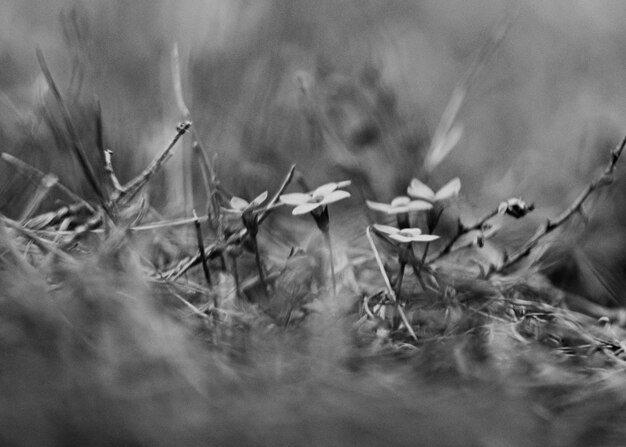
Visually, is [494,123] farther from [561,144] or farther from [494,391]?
[494,391]

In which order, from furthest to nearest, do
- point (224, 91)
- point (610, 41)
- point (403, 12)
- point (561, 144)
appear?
point (403, 12)
point (610, 41)
point (561, 144)
point (224, 91)

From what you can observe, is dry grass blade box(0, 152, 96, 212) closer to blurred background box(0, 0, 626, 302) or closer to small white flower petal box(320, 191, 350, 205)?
blurred background box(0, 0, 626, 302)

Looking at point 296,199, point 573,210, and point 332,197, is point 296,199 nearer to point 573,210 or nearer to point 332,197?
point 332,197

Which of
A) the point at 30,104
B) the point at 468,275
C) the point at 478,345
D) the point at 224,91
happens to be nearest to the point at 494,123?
the point at 224,91

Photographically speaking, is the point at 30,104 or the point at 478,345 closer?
the point at 478,345

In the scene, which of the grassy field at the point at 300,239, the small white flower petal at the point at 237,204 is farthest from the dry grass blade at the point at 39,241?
the small white flower petal at the point at 237,204

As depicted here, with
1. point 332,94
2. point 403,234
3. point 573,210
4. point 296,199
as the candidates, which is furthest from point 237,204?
point 332,94

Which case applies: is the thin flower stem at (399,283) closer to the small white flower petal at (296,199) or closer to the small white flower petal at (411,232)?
the small white flower petal at (411,232)
